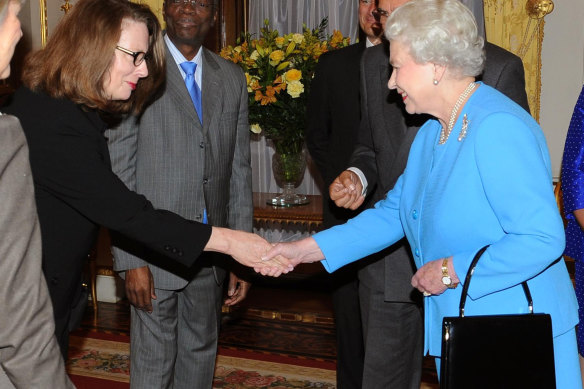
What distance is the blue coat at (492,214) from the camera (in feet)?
7.35

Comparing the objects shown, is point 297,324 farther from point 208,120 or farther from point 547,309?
point 547,309

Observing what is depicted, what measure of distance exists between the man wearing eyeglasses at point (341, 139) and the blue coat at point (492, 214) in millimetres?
1460

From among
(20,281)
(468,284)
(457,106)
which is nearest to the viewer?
(20,281)

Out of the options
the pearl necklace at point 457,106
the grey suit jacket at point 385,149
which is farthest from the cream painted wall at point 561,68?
the pearl necklace at point 457,106

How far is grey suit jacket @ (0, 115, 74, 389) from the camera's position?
5.39 feet

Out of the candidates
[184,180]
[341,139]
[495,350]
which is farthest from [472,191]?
[341,139]

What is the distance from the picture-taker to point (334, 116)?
4.24 meters

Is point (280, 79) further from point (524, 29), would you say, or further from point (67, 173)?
point (67, 173)

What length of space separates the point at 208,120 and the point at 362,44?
3.70 feet

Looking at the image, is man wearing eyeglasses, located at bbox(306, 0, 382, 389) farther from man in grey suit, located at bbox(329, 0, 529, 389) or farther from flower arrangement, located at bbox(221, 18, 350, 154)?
flower arrangement, located at bbox(221, 18, 350, 154)

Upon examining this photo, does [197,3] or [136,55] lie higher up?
[197,3]

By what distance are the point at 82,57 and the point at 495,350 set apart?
5.27 ft

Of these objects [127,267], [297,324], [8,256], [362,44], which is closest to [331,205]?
[362,44]

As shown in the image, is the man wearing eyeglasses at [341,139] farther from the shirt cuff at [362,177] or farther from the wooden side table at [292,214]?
the wooden side table at [292,214]
